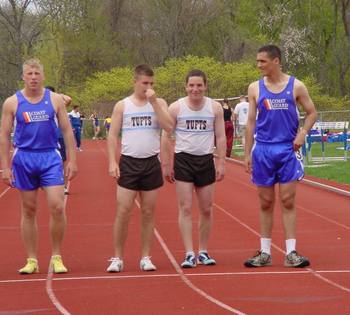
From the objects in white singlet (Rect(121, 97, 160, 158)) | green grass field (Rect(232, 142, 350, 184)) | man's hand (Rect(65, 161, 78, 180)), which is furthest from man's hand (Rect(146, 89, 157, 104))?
green grass field (Rect(232, 142, 350, 184))

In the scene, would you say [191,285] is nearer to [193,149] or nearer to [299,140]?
[193,149]

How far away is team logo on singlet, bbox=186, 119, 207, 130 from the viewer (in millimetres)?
→ 9242

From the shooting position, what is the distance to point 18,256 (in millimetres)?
10227

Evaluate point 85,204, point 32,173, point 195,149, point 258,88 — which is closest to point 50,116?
point 32,173

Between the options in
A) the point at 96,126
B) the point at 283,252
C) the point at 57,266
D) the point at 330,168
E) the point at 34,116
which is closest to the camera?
the point at 34,116

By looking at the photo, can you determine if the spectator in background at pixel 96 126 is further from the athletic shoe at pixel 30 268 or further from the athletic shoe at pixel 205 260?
the athletic shoe at pixel 30 268

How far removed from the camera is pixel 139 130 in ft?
29.3

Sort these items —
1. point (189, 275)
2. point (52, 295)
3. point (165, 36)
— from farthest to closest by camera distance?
1. point (165, 36)
2. point (189, 275)
3. point (52, 295)

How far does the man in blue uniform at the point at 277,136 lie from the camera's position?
901 centimetres

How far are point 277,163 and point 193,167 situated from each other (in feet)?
2.72

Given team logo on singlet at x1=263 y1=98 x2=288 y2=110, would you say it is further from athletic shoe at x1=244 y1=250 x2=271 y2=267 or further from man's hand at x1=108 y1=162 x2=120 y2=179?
man's hand at x1=108 y1=162 x2=120 y2=179

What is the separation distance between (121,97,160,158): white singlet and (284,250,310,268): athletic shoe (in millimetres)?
1657

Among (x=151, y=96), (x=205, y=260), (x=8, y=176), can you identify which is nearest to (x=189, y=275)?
(x=205, y=260)

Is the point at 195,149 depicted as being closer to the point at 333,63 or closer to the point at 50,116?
the point at 50,116
